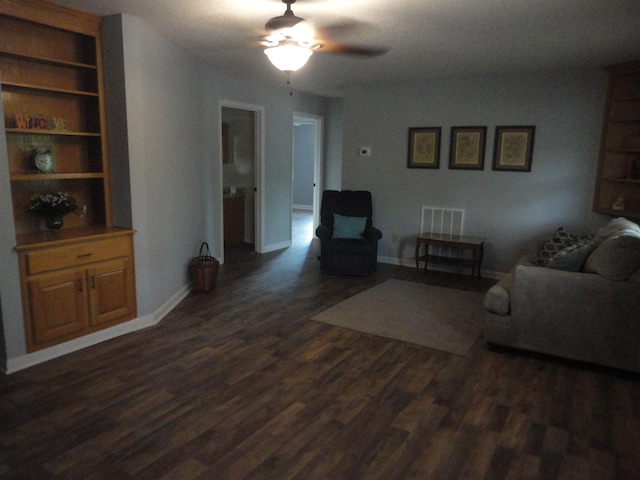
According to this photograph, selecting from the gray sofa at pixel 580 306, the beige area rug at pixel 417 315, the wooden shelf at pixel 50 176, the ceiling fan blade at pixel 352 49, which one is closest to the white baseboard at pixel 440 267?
the beige area rug at pixel 417 315

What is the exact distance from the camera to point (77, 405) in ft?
8.47

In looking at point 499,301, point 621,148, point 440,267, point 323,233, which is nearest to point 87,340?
point 323,233

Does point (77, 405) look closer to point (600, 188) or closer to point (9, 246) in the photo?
point (9, 246)

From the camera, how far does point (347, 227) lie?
5.69m

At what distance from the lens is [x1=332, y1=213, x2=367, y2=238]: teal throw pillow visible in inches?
224

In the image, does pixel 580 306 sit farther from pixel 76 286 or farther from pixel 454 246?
pixel 76 286

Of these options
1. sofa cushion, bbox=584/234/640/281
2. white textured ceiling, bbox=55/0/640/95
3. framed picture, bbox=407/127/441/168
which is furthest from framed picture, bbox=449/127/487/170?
Answer: sofa cushion, bbox=584/234/640/281

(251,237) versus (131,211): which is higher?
(131,211)

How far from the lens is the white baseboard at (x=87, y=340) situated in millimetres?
2986

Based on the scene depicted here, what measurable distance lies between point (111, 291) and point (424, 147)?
398 centimetres

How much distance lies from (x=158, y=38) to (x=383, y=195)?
340 cm

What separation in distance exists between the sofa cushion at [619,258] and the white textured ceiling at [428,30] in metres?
1.45

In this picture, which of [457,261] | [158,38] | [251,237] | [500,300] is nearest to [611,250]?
[500,300]

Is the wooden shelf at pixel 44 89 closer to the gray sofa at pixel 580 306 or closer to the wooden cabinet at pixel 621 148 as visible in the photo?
the gray sofa at pixel 580 306
